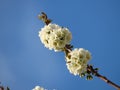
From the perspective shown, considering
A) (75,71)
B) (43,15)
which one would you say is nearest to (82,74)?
(75,71)

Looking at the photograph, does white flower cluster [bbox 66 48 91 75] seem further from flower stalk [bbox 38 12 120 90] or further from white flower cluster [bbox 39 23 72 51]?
white flower cluster [bbox 39 23 72 51]

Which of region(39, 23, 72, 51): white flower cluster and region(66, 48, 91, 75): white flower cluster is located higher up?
region(39, 23, 72, 51): white flower cluster

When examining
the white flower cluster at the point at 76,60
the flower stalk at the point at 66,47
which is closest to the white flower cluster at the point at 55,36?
the flower stalk at the point at 66,47

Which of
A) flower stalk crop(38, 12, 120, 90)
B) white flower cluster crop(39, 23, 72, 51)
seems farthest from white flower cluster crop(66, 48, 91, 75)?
white flower cluster crop(39, 23, 72, 51)

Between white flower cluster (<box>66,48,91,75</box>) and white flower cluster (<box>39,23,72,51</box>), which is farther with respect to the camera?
white flower cluster (<box>39,23,72,51</box>)

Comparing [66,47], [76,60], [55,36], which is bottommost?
[76,60]

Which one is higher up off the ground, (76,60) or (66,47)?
(66,47)

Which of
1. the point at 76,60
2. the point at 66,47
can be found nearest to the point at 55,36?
the point at 66,47

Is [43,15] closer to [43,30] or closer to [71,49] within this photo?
[43,30]

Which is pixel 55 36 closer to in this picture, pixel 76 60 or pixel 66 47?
pixel 66 47
